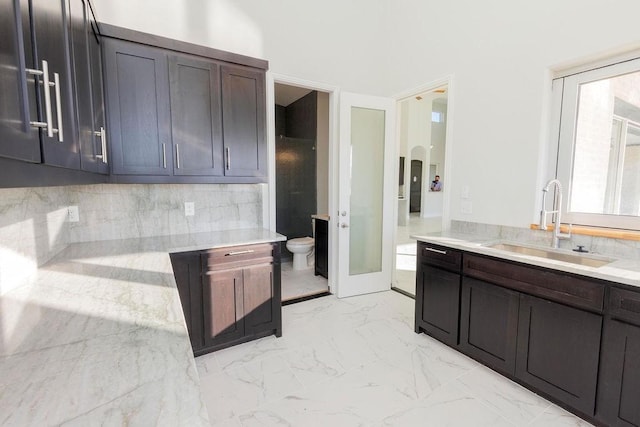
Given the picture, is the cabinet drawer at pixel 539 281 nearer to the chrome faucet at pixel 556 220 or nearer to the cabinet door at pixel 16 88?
the chrome faucet at pixel 556 220

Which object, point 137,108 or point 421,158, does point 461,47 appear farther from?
point 421,158

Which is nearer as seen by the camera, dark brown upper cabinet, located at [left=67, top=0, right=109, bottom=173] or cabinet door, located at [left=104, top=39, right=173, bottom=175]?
dark brown upper cabinet, located at [left=67, top=0, right=109, bottom=173]

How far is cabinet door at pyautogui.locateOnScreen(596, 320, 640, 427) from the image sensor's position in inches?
57.7

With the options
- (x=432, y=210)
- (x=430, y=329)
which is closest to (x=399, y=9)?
(x=430, y=329)

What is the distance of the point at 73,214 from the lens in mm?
2227

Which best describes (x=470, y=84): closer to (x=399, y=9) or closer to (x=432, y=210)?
(x=399, y=9)

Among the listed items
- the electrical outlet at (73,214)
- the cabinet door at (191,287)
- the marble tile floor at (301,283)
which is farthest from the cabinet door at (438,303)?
the electrical outlet at (73,214)

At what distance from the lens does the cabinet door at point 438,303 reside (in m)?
2.33

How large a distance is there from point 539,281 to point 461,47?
2188 millimetres

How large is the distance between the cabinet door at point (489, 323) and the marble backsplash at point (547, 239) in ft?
2.01

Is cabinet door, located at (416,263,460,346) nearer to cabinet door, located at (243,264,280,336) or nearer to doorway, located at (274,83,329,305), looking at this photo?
cabinet door, located at (243,264,280,336)

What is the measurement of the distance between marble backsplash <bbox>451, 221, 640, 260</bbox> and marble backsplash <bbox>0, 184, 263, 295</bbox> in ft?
6.68

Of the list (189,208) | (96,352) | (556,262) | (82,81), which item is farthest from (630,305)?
(189,208)

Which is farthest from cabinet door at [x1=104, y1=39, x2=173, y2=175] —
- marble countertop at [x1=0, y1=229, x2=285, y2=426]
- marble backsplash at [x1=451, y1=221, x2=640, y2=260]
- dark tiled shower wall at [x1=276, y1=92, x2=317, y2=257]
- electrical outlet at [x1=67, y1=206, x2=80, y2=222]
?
marble backsplash at [x1=451, y1=221, x2=640, y2=260]
